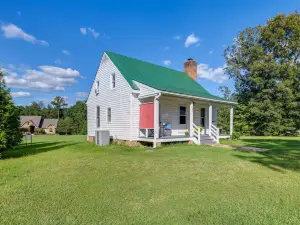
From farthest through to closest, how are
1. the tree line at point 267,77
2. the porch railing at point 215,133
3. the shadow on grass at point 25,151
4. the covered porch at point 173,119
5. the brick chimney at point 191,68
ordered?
the tree line at point 267,77 < the brick chimney at point 191,68 < the porch railing at point 215,133 < the covered porch at point 173,119 < the shadow on grass at point 25,151

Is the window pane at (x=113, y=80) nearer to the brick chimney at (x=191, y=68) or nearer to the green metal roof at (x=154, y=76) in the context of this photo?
the green metal roof at (x=154, y=76)

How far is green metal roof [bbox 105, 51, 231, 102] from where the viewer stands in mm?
13054

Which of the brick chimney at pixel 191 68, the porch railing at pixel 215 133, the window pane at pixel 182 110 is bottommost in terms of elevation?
the porch railing at pixel 215 133

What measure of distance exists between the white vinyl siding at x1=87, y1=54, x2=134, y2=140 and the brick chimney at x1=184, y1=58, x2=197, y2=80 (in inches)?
359

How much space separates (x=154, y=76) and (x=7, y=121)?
32.8ft

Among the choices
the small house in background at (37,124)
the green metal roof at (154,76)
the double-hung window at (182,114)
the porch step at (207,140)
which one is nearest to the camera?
the green metal roof at (154,76)

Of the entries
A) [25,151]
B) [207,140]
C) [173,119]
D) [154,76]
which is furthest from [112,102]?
[207,140]

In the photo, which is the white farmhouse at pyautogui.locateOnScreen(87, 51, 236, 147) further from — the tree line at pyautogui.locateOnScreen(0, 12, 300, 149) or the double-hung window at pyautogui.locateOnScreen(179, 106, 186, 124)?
the tree line at pyautogui.locateOnScreen(0, 12, 300, 149)

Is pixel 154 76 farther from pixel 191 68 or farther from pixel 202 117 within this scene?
pixel 191 68

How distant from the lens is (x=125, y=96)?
12641mm

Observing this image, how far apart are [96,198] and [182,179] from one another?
2331 millimetres

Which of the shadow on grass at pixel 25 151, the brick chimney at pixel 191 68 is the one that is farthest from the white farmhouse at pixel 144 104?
the shadow on grass at pixel 25 151

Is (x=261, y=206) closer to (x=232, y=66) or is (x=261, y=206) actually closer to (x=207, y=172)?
(x=207, y=172)

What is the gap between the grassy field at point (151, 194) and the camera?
3.10 meters
